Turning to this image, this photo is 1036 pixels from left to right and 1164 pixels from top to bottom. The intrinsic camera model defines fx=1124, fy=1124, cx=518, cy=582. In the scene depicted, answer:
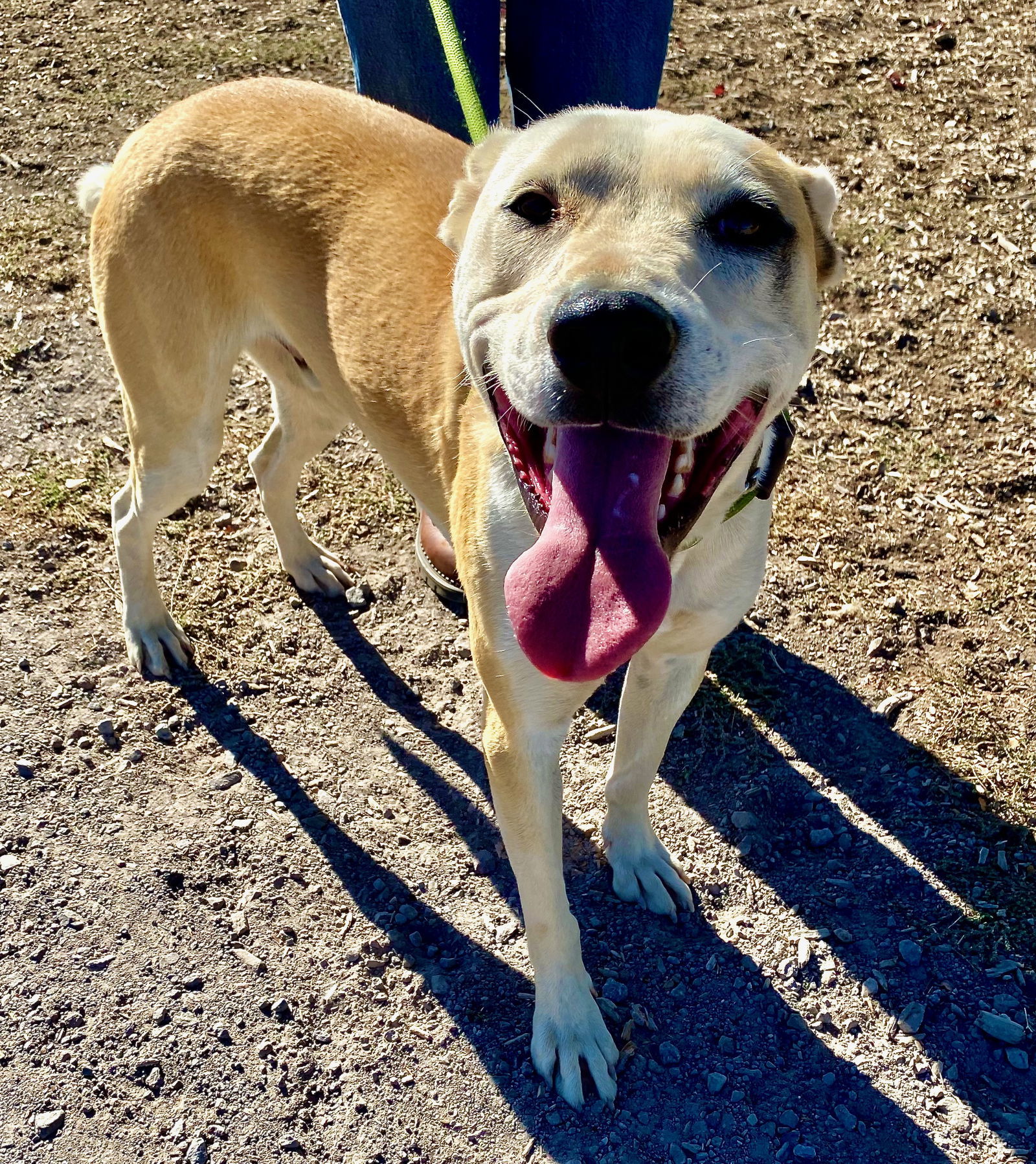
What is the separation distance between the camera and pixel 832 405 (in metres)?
5.07

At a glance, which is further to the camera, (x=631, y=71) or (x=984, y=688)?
(x=984, y=688)

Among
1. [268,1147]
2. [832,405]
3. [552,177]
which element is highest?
[552,177]

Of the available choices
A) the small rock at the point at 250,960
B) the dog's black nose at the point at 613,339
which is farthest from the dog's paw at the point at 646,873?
the dog's black nose at the point at 613,339

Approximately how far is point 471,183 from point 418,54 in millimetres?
1242

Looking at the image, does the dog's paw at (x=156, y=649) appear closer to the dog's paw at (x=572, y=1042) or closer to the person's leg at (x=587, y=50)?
the dog's paw at (x=572, y=1042)

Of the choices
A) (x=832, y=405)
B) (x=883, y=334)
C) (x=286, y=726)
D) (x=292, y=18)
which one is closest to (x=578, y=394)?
(x=286, y=726)

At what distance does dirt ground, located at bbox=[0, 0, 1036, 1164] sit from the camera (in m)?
3.08

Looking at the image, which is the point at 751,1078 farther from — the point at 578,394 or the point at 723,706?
the point at 578,394

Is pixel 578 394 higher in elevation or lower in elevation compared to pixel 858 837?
higher

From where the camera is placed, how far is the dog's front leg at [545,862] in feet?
8.98

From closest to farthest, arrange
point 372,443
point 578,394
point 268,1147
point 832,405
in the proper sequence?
point 578,394 → point 268,1147 → point 372,443 → point 832,405

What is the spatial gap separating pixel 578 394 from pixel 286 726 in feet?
7.58

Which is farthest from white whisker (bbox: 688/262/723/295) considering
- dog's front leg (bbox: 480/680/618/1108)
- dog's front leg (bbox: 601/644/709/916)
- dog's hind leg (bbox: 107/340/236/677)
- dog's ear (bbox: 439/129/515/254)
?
dog's hind leg (bbox: 107/340/236/677)

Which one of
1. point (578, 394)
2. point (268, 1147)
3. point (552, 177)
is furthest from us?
point (268, 1147)
